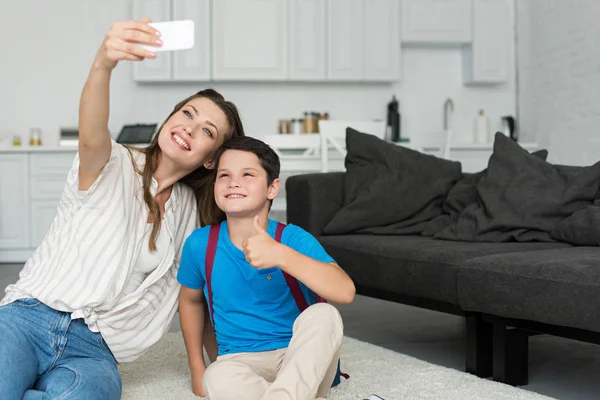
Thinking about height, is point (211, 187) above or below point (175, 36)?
below

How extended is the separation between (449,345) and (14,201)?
3976 mm

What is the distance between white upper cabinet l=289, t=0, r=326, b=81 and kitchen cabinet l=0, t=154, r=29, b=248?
7.15ft

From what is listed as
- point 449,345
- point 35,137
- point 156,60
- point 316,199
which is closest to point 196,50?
point 156,60

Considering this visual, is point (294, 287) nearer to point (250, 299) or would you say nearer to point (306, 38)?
point (250, 299)

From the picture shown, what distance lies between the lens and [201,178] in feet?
7.45

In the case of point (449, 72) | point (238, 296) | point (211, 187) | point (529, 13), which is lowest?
point (238, 296)

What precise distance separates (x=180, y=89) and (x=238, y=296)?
4720 mm

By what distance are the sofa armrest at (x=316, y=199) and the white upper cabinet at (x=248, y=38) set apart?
2922 millimetres

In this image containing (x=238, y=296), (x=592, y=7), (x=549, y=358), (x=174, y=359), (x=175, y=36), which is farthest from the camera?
(x=592, y=7)

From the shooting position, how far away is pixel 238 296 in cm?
203

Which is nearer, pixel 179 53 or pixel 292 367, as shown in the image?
pixel 292 367

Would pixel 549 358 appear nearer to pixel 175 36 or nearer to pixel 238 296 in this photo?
pixel 238 296

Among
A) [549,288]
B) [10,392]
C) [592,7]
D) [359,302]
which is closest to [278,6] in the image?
[592,7]

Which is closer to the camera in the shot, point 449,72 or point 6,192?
point 6,192
